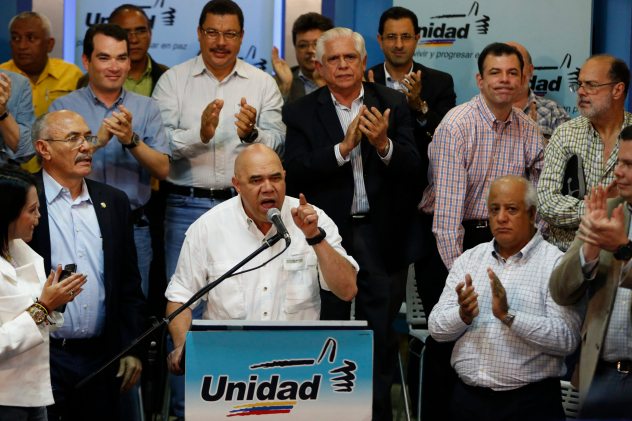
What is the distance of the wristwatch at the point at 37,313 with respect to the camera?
13.2ft

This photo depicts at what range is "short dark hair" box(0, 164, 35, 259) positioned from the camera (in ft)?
13.6

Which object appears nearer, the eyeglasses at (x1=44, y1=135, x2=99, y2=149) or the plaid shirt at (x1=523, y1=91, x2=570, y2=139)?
the eyeglasses at (x1=44, y1=135, x2=99, y2=149)

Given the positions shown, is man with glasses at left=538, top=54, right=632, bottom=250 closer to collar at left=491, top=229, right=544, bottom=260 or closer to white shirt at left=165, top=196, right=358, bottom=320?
collar at left=491, top=229, right=544, bottom=260

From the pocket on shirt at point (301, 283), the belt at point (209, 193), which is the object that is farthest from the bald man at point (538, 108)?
the pocket on shirt at point (301, 283)

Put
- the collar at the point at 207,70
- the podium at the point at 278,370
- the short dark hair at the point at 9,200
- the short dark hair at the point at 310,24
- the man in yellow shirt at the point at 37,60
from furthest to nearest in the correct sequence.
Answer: the short dark hair at the point at 310,24, the man in yellow shirt at the point at 37,60, the collar at the point at 207,70, the short dark hair at the point at 9,200, the podium at the point at 278,370

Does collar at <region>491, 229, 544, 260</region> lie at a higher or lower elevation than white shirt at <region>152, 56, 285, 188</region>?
lower

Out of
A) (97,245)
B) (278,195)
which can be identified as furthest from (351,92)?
(97,245)

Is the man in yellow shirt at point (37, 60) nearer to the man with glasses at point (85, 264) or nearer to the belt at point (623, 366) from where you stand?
the man with glasses at point (85, 264)

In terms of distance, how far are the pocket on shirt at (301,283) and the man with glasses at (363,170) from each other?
32.2 inches

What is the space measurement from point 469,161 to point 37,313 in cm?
263

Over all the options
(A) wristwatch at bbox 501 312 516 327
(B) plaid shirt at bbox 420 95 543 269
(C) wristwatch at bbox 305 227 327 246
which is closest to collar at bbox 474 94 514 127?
(B) plaid shirt at bbox 420 95 543 269

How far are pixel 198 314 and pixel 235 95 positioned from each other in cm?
134

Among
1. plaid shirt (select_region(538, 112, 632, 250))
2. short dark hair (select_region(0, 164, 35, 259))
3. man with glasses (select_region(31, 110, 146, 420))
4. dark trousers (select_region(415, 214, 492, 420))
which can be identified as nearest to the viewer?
short dark hair (select_region(0, 164, 35, 259))

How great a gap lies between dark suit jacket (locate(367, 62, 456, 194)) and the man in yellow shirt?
197 cm
